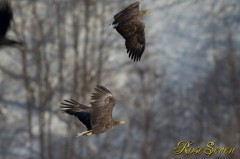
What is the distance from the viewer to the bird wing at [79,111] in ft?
40.8

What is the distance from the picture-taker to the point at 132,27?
13406 millimetres

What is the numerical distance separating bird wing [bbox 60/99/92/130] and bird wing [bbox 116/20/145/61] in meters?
0.96

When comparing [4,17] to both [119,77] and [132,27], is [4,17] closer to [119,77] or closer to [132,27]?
[132,27]

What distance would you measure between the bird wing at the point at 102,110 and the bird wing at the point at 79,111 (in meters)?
0.11

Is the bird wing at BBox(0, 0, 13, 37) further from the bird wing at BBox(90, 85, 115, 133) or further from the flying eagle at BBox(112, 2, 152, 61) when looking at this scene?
the bird wing at BBox(90, 85, 115, 133)

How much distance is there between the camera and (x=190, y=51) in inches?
1144

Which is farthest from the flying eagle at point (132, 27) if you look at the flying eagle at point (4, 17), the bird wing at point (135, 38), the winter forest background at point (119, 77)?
the winter forest background at point (119, 77)

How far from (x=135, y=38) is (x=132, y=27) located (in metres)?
0.18

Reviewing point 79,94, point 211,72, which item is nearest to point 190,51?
point 211,72

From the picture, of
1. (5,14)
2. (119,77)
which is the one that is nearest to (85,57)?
(119,77)

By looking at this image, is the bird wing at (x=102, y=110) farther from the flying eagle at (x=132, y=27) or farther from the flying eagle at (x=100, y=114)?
the flying eagle at (x=132, y=27)

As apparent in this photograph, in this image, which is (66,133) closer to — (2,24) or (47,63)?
(47,63)

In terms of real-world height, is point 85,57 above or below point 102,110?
above

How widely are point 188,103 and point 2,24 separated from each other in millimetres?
12005
